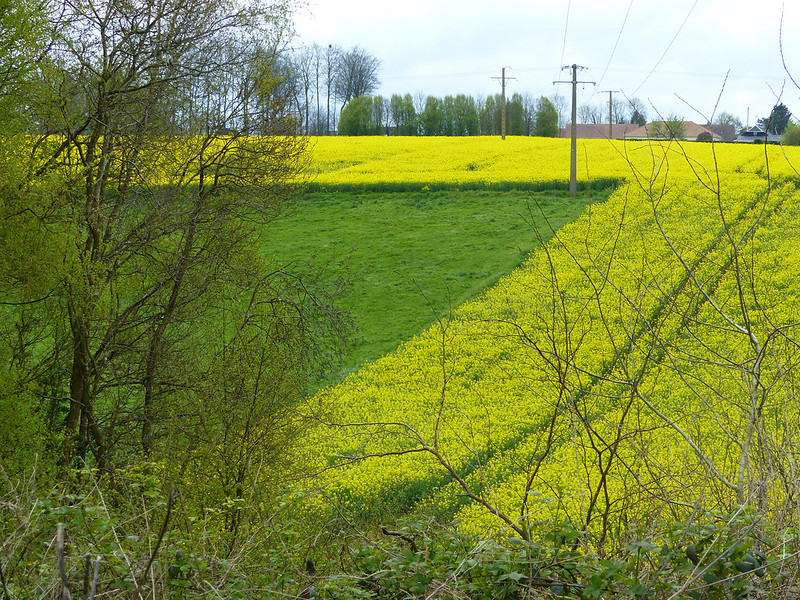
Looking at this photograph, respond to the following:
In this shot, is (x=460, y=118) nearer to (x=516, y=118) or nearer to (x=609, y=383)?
(x=516, y=118)

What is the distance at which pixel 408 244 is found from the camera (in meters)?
25.5

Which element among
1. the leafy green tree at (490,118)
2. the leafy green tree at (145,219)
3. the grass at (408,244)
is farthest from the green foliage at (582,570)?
the leafy green tree at (490,118)

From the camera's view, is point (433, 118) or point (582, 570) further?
point (433, 118)

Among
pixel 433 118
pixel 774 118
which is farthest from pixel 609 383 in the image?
pixel 433 118

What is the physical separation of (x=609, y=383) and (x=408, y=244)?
12632 millimetres

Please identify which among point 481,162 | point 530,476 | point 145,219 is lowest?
point 530,476

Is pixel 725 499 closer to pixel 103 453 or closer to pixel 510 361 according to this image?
pixel 103 453

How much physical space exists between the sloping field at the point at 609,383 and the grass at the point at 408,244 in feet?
3.42

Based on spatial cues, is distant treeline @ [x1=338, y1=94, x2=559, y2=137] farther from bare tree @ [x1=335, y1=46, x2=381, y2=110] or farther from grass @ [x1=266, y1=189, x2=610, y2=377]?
grass @ [x1=266, y1=189, x2=610, y2=377]

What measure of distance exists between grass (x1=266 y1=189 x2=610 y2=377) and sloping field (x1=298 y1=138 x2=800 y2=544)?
3.42 ft

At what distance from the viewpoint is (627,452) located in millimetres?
10188

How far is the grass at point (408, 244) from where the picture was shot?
20391 mm

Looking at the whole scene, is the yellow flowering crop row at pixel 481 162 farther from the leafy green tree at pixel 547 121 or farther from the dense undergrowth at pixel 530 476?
the leafy green tree at pixel 547 121

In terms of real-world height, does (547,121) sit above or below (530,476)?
above
